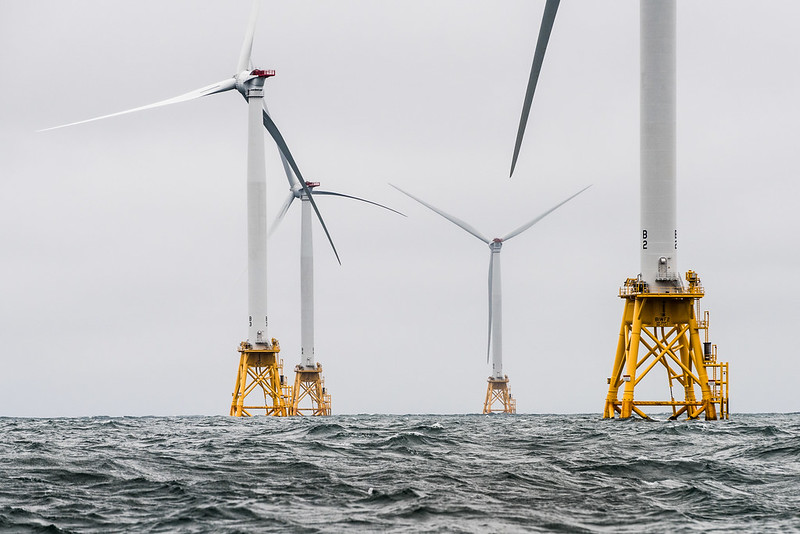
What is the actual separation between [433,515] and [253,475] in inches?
334

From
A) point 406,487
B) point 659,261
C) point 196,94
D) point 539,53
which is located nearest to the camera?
point 406,487

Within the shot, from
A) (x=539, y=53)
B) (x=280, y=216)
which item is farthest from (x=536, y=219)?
(x=539, y=53)

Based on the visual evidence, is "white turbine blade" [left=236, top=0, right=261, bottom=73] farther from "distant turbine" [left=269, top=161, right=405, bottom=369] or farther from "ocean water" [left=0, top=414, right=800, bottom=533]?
"ocean water" [left=0, top=414, right=800, bottom=533]

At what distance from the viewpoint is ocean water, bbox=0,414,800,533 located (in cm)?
2138

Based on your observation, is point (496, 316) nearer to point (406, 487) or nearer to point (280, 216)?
point (280, 216)

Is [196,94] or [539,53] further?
[196,94]

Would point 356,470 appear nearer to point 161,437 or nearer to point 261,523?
point 261,523

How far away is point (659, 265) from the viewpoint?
63.5 metres

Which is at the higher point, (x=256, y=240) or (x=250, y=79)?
(x=250, y=79)

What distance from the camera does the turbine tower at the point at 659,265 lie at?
63562mm

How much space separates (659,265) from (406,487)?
134 ft

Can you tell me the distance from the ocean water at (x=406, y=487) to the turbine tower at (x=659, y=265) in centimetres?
2202

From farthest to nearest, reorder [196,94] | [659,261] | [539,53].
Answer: [196,94] < [659,261] < [539,53]

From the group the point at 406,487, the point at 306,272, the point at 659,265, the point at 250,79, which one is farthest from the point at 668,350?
the point at 306,272
